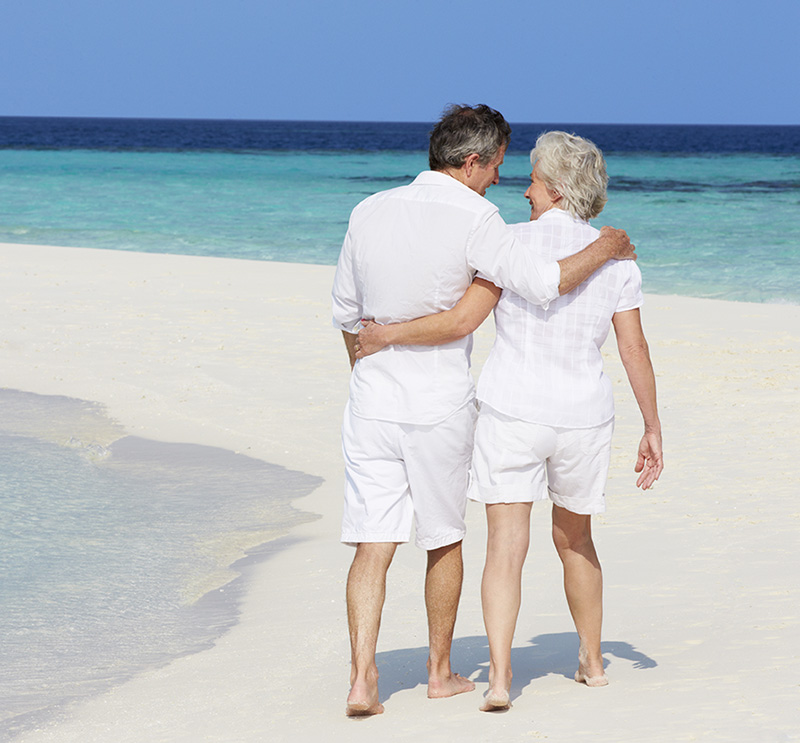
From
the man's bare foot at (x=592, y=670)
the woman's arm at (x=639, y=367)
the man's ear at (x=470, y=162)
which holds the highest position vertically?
the man's ear at (x=470, y=162)

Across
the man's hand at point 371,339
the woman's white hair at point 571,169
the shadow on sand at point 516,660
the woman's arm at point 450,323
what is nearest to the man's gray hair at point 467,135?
the woman's white hair at point 571,169

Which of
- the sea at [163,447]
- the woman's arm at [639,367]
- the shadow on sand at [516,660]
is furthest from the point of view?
the sea at [163,447]

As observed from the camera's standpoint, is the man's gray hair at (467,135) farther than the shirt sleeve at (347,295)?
No

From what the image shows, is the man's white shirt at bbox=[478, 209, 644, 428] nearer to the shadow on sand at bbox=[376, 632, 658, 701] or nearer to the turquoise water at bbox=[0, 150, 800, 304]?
the shadow on sand at bbox=[376, 632, 658, 701]

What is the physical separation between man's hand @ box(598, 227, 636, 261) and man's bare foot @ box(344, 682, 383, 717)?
133cm

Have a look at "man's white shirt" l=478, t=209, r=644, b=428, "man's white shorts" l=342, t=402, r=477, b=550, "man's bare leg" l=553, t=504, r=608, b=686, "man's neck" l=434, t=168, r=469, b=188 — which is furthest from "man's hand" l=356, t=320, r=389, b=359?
"man's bare leg" l=553, t=504, r=608, b=686

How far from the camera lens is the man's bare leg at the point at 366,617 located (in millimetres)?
3037

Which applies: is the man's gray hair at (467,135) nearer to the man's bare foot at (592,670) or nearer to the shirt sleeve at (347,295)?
the shirt sleeve at (347,295)

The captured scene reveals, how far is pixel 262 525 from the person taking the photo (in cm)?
530

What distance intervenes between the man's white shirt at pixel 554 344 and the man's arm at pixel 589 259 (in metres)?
0.05

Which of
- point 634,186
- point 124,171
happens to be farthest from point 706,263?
point 124,171

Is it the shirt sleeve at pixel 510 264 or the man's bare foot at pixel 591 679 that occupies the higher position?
the shirt sleeve at pixel 510 264

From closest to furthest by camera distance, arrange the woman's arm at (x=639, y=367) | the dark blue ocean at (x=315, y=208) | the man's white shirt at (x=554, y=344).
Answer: the man's white shirt at (x=554, y=344)
the woman's arm at (x=639, y=367)
the dark blue ocean at (x=315, y=208)

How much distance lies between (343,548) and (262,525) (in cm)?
57
